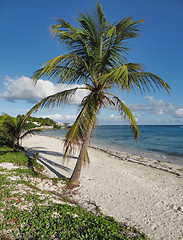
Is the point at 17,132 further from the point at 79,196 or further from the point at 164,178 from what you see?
the point at 164,178

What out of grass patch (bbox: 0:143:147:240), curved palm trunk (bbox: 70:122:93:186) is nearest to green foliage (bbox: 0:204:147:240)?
grass patch (bbox: 0:143:147:240)

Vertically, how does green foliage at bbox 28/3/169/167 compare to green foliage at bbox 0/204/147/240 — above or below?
above

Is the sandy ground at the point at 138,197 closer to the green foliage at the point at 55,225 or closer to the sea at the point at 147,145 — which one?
the green foliage at the point at 55,225

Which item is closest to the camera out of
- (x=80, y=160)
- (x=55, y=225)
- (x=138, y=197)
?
(x=55, y=225)

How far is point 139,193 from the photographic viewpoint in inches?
229

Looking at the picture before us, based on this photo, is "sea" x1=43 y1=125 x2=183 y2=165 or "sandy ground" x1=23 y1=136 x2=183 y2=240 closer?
"sandy ground" x1=23 y1=136 x2=183 y2=240

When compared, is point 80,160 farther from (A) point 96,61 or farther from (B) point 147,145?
(B) point 147,145

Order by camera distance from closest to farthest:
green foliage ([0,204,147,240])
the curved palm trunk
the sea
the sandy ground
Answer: green foliage ([0,204,147,240]) → the sandy ground → the curved palm trunk → the sea

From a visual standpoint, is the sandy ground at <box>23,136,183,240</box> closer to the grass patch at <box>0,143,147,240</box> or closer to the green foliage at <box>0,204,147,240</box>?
the grass patch at <box>0,143,147,240</box>

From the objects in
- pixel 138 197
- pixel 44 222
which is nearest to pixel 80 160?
pixel 138 197

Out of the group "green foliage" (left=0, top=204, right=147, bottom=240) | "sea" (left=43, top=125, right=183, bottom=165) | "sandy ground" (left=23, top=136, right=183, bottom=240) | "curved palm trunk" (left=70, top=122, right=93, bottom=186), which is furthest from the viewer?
"sea" (left=43, top=125, right=183, bottom=165)

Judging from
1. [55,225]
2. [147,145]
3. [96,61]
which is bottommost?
[147,145]

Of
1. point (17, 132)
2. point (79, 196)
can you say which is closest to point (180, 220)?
point (79, 196)

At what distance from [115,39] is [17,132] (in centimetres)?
887
